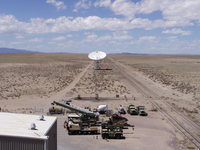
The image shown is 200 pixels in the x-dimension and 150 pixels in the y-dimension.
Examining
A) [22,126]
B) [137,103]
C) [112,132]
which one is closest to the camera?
[22,126]

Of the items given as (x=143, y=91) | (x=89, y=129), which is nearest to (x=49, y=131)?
(x=89, y=129)

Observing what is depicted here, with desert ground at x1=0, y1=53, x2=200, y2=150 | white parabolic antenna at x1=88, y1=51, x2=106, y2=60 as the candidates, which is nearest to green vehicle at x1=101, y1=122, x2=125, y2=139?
desert ground at x1=0, y1=53, x2=200, y2=150

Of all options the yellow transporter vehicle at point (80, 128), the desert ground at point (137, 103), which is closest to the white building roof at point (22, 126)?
the desert ground at point (137, 103)

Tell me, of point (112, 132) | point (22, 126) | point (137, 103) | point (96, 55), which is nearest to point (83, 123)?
point (112, 132)

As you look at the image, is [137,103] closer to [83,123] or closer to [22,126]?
[83,123]

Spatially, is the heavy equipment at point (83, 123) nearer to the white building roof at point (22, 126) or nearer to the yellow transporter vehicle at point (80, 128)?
the yellow transporter vehicle at point (80, 128)

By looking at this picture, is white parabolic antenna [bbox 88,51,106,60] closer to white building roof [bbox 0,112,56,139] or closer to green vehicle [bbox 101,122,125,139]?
green vehicle [bbox 101,122,125,139]

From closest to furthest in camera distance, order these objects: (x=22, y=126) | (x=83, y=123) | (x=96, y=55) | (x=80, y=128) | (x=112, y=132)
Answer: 1. (x=22, y=126)
2. (x=112, y=132)
3. (x=80, y=128)
4. (x=83, y=123)
5. (x=96, y=55)

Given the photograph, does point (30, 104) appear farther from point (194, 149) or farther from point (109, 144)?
point (194, 149)
